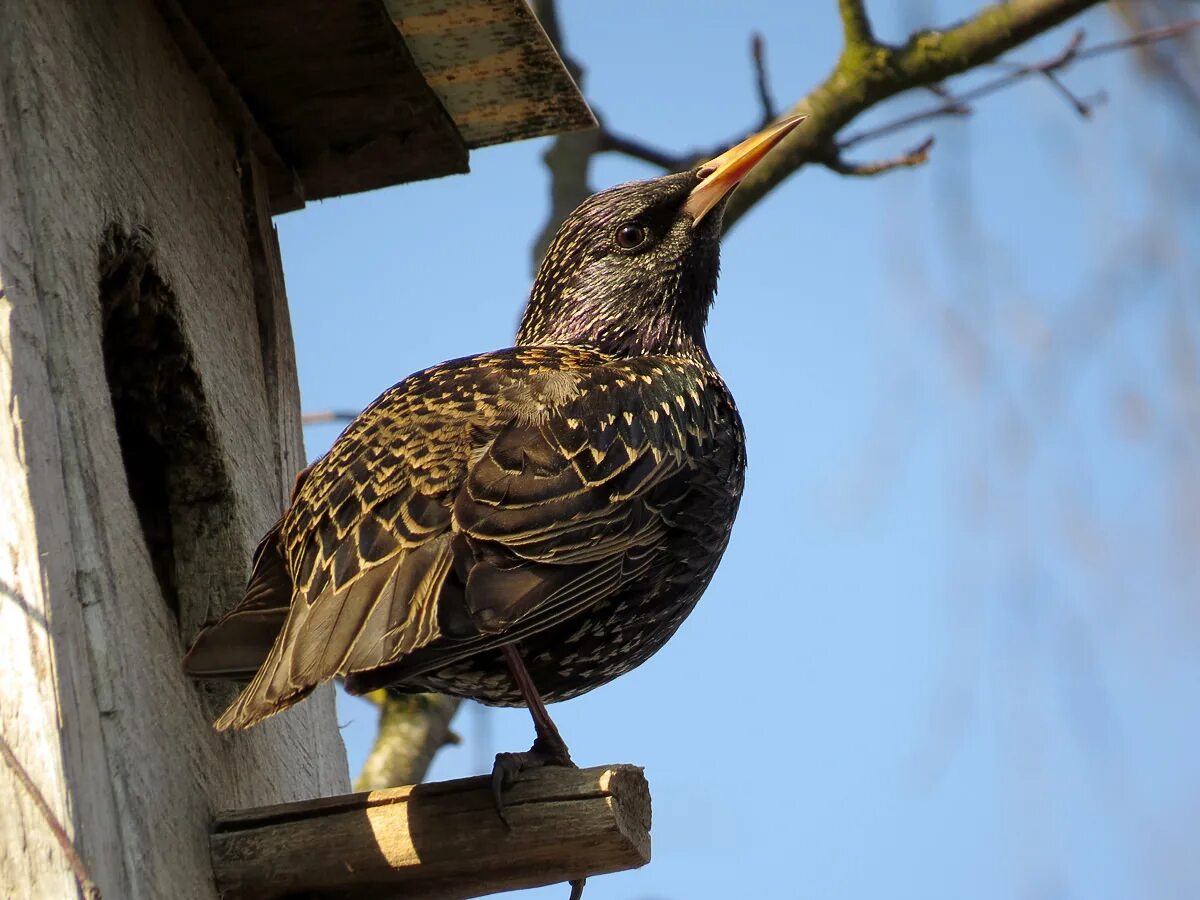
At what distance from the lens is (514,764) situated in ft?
9.52

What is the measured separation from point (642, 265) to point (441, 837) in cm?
177

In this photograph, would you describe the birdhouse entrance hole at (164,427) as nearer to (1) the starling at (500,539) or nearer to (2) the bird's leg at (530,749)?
(1) the starling at (500,539)

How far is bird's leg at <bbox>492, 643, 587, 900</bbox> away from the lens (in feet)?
9.45

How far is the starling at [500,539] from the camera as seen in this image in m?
2.81

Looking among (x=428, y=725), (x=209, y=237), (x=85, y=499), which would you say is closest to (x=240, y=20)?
(x=209, y=237)

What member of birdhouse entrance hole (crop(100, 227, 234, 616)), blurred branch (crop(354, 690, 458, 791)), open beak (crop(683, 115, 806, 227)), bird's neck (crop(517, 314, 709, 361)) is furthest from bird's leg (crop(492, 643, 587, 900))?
open beak (crop(683, 115, 806, 227))

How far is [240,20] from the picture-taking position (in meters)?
3.84

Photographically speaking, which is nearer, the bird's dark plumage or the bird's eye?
the bird's dark plumage

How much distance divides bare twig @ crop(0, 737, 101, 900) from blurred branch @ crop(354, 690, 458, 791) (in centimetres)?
212

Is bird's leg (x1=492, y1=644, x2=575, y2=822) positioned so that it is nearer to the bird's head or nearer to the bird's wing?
the bird's wing

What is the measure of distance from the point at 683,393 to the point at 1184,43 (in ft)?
3.73

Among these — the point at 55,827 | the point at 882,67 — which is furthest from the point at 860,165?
the point at 55,827

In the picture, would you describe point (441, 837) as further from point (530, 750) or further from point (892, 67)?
point (892, 67)

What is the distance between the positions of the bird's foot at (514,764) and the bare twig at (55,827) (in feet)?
2.22
